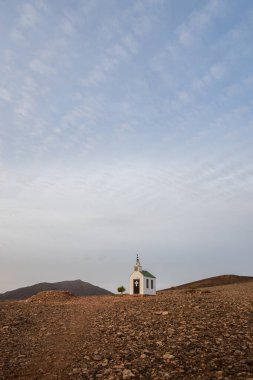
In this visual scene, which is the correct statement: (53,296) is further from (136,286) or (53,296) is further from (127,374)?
(127,374)

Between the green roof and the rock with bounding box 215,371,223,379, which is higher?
the green roof

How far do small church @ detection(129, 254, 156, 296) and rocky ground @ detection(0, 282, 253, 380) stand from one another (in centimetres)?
2422

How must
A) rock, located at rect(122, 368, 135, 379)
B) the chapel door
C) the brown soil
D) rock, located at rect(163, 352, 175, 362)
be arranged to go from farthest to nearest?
1. the chapel door
2. the brown soil
3. rock, located at rect(163, 352, 175, 362)
4. rock, located at rect(122, 368, 135, 379)

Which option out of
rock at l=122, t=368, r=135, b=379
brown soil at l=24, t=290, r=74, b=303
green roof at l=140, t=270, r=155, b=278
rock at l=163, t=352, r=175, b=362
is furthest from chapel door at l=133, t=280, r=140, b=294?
rock at l=122, t=368, r=135, b=379

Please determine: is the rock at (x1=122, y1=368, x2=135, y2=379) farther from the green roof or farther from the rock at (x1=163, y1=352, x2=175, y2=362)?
the green roof

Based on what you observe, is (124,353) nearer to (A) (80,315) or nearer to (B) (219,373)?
(B) (219,373)

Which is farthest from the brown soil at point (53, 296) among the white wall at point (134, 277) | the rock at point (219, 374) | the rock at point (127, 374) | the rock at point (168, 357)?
the rock at point (219, 374)

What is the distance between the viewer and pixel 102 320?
17.8m

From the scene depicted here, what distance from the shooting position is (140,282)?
4422cm

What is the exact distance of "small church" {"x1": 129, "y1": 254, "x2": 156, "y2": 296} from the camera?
1735 inches

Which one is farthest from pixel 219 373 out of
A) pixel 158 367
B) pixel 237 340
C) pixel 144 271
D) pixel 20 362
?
pixel 144 271

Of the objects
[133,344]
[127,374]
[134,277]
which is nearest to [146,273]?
[134,277]

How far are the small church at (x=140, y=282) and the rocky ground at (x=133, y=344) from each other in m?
24.2

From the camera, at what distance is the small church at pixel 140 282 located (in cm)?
4406
